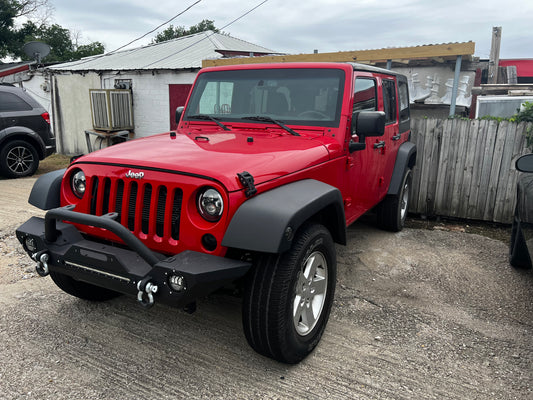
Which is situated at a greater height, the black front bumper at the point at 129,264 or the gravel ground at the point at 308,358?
the black front bumper at the point at 129,264

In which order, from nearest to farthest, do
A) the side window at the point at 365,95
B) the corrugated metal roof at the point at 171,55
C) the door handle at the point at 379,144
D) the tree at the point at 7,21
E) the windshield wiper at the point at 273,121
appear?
the windshield wiper at the point at 273,121 < the side window at the point at 365,95 < the door handle at the point at 379,144 < the corrugated metal roof at the point at 171,55 < the tree at the point at 7,21

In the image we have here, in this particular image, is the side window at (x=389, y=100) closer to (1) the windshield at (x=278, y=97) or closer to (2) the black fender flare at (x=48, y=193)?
(1) the windshield at (x=278, y=97)

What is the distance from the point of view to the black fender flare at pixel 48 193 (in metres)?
3.11

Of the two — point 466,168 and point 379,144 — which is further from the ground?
point 379,144

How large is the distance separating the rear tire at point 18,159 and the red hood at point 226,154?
23.0 ft

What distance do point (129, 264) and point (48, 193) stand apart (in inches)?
42.3

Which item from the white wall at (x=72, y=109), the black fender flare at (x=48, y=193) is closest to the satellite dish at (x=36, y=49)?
the white wall at (x=72, y=109)

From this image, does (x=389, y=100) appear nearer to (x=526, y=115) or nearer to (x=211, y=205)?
(x=526, y=115)

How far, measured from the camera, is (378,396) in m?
2.64

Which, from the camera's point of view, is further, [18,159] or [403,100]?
[18,159]

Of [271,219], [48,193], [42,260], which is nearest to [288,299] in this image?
[271,219]

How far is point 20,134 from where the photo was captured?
921 centimetres

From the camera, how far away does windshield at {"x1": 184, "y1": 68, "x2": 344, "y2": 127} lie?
381 centimetres

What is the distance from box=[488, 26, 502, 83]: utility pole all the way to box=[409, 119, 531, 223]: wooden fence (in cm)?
1132
